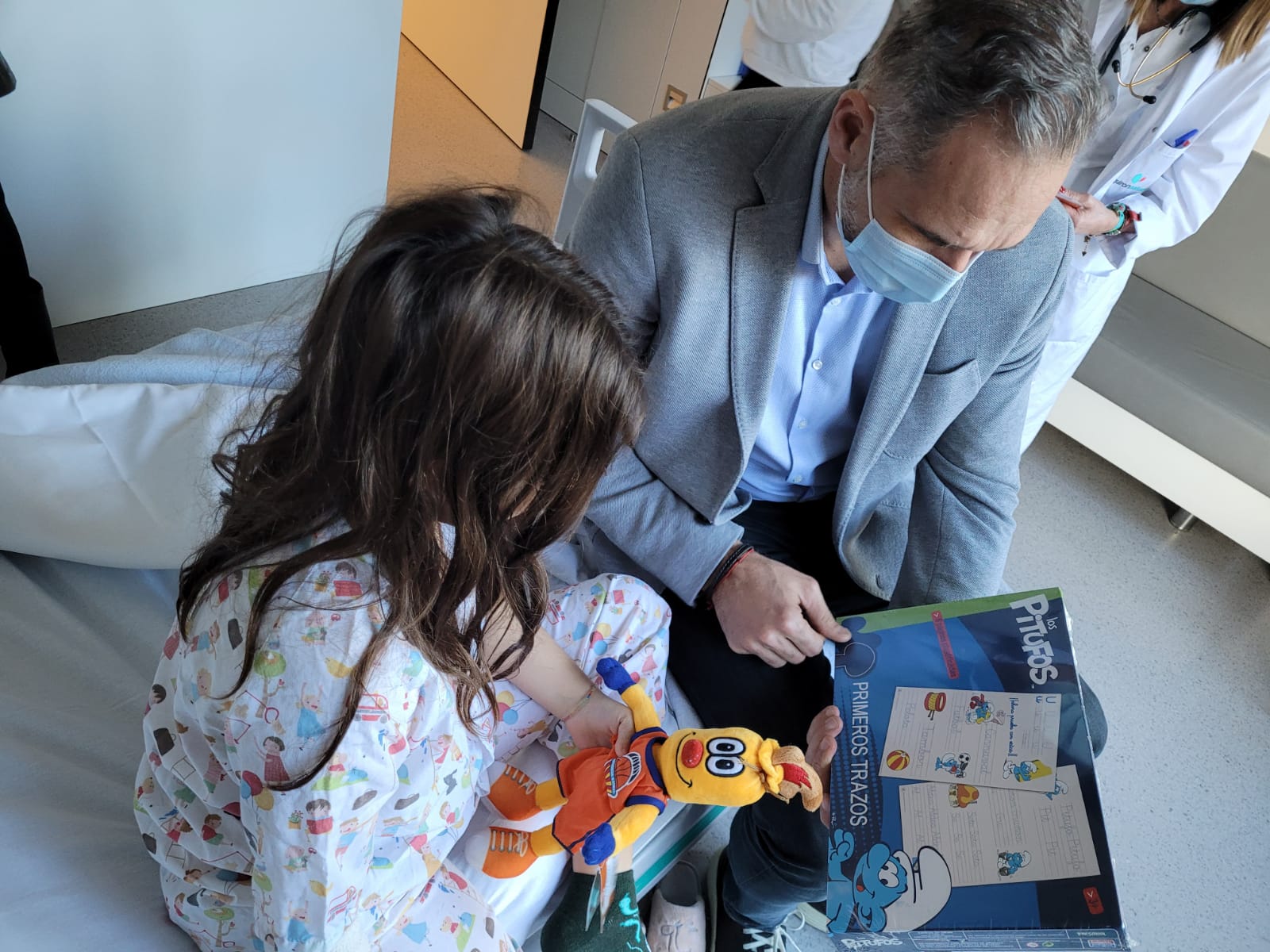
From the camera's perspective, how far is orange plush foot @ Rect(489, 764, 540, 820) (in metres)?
1.04

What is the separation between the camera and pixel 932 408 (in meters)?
1.25

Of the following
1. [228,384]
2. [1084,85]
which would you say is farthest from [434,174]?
[1084,85]

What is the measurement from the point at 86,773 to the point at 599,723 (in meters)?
0.57

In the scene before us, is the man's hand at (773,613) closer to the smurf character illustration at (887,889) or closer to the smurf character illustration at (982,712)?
the smurf character illustration at (982,712)

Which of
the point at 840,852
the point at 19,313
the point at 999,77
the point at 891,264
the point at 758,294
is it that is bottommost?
the point at 19,313

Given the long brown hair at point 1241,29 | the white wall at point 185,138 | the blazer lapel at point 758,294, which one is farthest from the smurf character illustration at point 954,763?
the white wall at point 185,138

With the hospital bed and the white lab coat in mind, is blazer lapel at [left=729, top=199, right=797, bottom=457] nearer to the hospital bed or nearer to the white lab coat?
the hospital bed

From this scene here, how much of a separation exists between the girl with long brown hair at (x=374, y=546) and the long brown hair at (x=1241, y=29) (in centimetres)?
148

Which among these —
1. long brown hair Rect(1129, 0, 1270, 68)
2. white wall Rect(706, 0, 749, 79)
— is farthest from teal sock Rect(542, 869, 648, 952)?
white wall Rect(706, 0, 749, 79)

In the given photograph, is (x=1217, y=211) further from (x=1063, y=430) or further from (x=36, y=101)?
(x=36, y=101)

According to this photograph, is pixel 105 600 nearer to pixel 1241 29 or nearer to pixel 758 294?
pixel 758 294

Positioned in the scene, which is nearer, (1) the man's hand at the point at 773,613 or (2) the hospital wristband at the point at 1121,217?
(1) the man's hand at the point at 773,613

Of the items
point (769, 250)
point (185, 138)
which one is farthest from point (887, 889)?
point (185, 138)

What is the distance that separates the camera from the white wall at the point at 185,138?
177 centimetres
